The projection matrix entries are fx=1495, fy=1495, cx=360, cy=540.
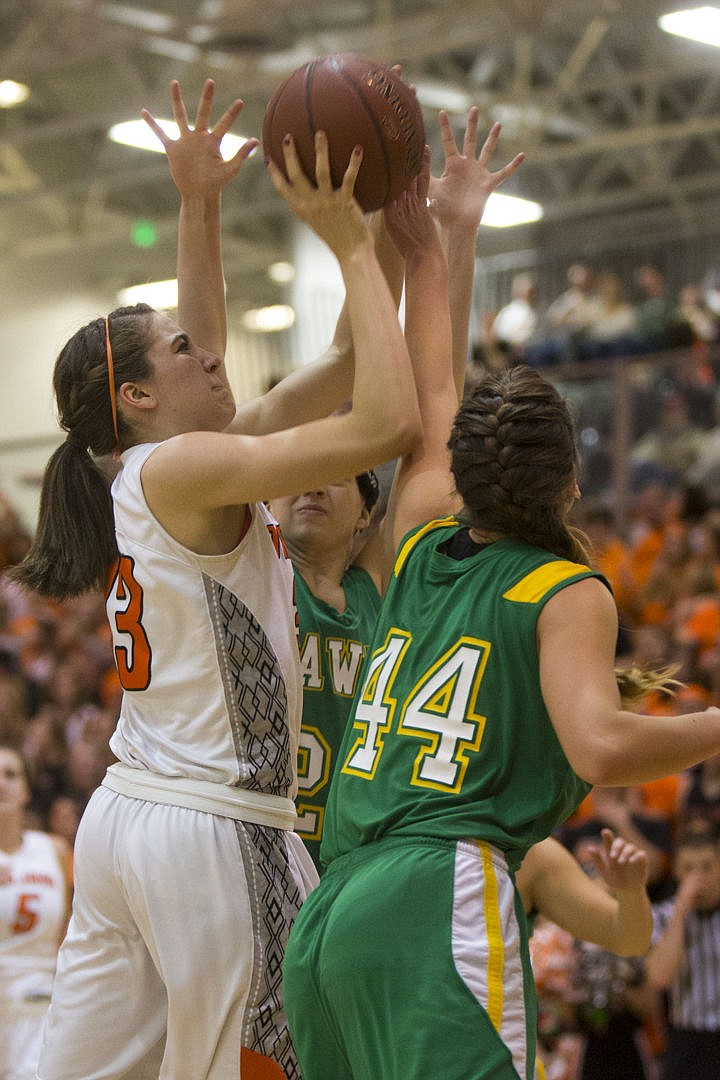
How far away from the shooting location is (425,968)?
2412 millimetres

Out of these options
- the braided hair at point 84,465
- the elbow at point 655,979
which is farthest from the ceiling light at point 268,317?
the braided hair at point 84,465

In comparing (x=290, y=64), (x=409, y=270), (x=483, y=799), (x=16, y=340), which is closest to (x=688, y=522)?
(x=290, y=64)

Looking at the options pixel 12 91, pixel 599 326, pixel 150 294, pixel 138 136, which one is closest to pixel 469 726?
pixel 599 326

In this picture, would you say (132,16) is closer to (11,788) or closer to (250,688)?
(11,788)

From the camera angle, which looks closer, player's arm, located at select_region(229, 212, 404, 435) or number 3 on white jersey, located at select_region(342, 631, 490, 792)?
number 3 on white jersey, located at select_region(342, 631, 490, 792)

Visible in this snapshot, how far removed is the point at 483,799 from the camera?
2.51 metres

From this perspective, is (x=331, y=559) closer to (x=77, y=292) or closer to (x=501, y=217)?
(x=501, y=217)

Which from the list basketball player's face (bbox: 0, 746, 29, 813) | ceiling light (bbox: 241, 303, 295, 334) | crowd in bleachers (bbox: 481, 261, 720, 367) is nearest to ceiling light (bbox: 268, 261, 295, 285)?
ceiling light (bbox: 241, 303, 295, 334)

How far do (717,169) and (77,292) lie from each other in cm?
851

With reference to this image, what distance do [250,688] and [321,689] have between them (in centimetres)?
66

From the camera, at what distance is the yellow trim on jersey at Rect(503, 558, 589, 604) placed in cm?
249

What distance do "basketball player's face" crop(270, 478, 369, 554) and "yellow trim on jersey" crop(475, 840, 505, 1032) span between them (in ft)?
4.61

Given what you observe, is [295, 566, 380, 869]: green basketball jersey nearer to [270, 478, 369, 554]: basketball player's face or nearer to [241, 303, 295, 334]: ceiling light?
[270, 478, 369, 554]: basketball player's face

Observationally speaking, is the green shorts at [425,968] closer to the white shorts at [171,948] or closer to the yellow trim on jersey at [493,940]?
the yellow trim on jersey at [493,940]
